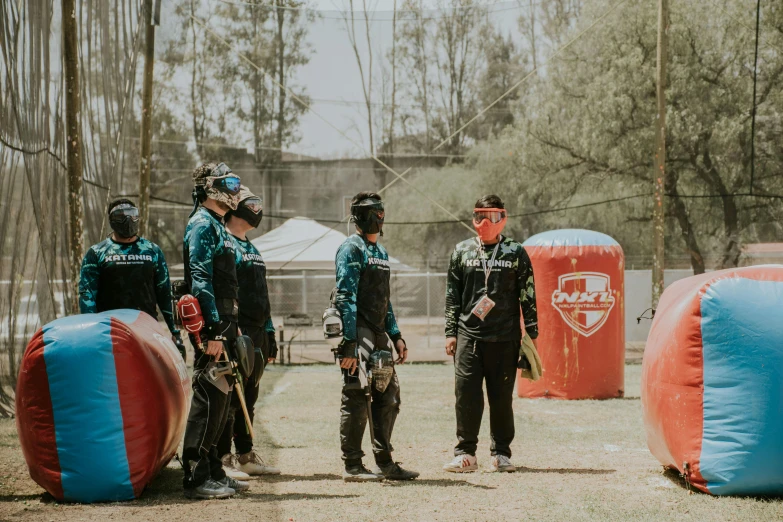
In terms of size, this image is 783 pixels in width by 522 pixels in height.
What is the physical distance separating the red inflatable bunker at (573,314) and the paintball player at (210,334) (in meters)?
5.63

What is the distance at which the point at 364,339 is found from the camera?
5.98 m

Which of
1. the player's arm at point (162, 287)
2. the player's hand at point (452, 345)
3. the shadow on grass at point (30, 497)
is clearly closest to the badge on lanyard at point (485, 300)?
the player's hand at point (452, 345)

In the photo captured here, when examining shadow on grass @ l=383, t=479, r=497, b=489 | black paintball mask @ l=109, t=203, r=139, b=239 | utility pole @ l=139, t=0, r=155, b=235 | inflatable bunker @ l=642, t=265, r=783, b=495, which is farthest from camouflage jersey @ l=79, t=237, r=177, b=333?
utility pole @ l=139, t=0, r=155, b=235

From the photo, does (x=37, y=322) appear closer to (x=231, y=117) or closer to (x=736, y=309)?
(x=736, y=309)

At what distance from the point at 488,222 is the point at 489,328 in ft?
2.59

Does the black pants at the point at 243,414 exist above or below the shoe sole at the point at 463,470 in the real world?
above

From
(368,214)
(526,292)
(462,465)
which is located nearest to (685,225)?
(526,292)

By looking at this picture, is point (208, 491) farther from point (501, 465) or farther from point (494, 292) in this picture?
point (494, 292)

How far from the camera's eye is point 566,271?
10367 mm

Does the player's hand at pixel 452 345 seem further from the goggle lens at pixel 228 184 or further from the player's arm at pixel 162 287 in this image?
the player's arm at pixel 162 287

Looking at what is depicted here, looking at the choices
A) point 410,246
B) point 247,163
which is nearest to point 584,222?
point 410,246

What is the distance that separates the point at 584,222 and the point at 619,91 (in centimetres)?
328

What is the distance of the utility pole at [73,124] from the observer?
905 cm

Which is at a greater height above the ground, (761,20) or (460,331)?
(761,20)
